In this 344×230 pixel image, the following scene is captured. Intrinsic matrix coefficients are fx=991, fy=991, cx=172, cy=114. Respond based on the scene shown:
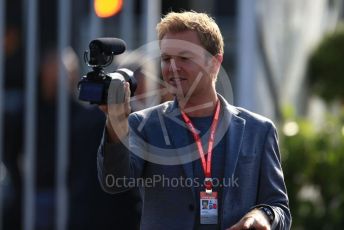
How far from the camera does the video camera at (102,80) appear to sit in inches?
135

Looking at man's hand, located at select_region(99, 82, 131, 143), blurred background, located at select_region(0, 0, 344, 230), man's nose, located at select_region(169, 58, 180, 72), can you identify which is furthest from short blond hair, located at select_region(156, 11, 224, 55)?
blurred background, located at select_region(0, 0, 344, 230)

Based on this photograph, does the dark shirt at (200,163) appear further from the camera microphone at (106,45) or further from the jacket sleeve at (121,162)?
the camera microphone at (106,45)

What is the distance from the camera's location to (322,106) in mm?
11688

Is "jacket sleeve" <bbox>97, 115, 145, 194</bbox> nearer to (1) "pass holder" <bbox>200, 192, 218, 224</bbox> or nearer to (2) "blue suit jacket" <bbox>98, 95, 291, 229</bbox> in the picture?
(2) "blue suit jacket" <bbox>98, 95, 291, 229</bbox>

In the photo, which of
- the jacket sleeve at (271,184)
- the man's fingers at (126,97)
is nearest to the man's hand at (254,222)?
the jacket sleeve at (271,184)

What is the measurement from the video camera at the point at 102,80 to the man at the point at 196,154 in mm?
215

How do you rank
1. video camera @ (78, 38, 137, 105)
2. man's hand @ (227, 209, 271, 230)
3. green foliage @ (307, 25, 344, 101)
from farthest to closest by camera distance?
1. green foliage @ (307, 25, 344, 101)
2. man's hand @ (227, 209, 271, 230)
3. video camera @ (78, 38, 137, 105)

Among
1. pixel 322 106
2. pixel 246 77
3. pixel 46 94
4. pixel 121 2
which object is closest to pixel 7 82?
pixel 46 94

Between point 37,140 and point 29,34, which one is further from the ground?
point 29,34

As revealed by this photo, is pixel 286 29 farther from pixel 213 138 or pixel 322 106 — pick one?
pixel 213 138

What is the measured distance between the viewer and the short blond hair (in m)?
3.75

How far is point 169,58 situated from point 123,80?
0.93 feet

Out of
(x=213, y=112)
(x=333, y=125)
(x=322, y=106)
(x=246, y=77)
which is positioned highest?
(x=213, y=112)

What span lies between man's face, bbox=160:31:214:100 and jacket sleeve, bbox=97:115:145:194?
0.23 m
